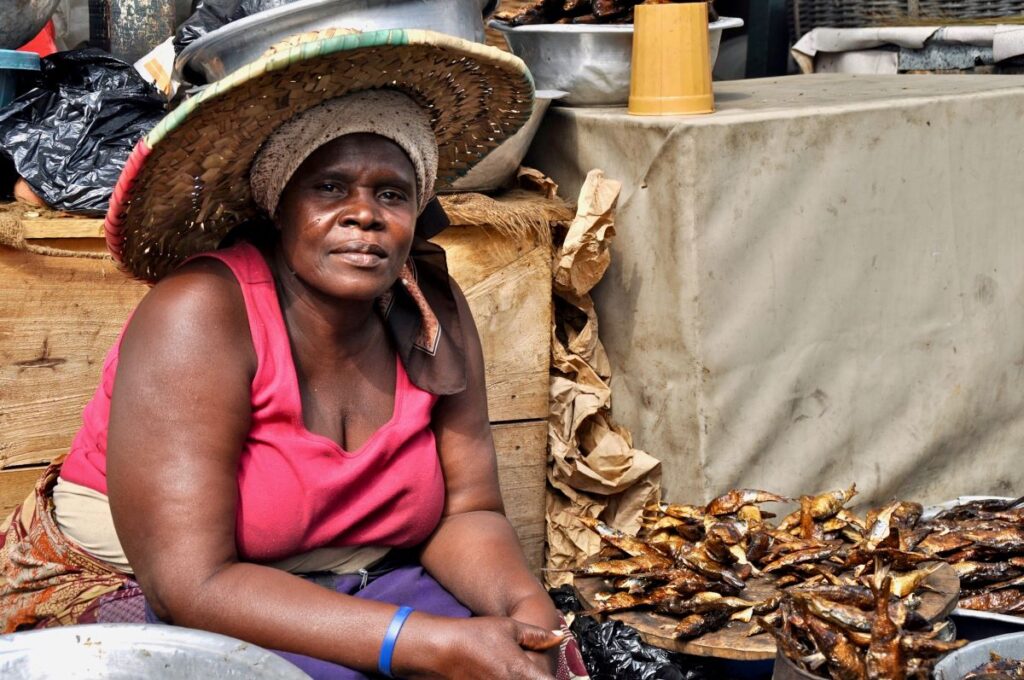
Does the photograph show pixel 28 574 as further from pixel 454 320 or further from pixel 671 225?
pixel 671 225

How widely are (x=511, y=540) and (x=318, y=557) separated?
1.34 feet

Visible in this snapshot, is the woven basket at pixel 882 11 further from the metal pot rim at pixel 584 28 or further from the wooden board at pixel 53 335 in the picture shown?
the wooden board at pixel 53 335

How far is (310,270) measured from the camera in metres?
2.17

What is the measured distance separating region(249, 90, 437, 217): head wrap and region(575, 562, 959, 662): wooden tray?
1247 mm

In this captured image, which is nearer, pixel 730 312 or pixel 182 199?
pixel 182 199

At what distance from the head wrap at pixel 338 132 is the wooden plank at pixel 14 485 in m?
1.33

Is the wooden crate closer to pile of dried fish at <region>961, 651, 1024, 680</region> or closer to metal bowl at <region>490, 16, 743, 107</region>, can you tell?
metal bowl at <region>490, 16, 743, 107</region>

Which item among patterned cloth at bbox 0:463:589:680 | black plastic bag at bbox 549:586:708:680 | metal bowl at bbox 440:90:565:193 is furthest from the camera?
metal bowl at bbox 440:90:565:193

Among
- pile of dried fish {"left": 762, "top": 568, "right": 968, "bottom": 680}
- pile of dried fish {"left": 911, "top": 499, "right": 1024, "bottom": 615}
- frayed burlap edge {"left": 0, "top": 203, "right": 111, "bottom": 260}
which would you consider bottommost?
pile of dried fish {"left": 911, "top": 499, "right": 1024, "bottom": 615}

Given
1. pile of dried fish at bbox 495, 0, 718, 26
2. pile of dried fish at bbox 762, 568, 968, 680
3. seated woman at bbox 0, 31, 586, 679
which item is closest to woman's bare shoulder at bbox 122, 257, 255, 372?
seated woman at bbox 0, 31, 586, 679

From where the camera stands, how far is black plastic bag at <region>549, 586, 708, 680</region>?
275 cm

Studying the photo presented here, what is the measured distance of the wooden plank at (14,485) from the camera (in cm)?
314

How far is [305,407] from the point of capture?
225 centimetres

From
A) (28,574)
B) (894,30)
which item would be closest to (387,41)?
(28,574)
